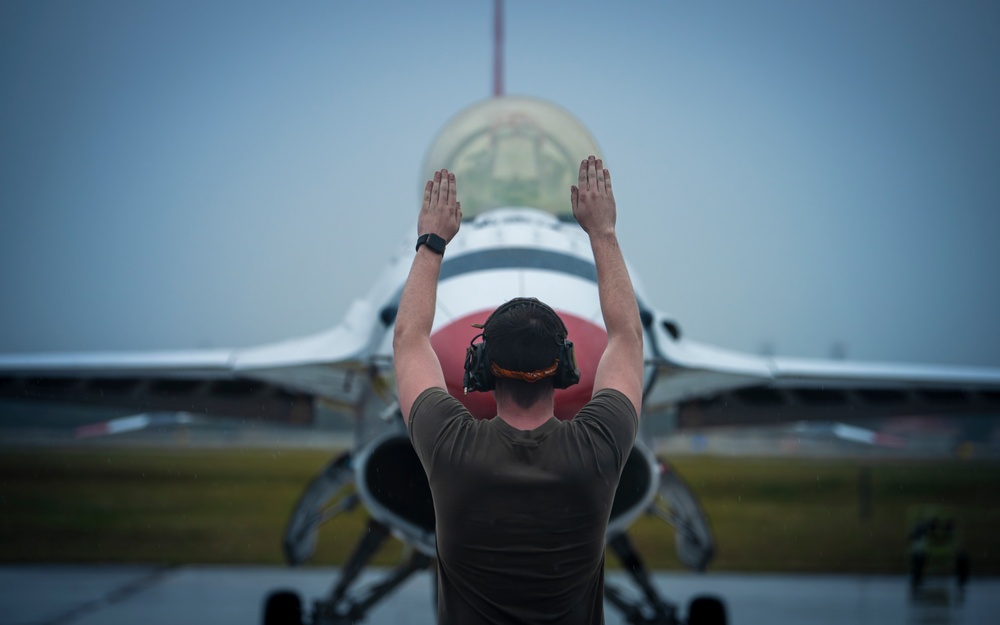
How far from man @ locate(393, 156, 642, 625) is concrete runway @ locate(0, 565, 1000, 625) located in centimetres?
721

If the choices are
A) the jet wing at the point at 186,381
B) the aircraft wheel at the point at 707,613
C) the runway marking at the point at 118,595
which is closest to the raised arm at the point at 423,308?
the jet wing at the point at 186,381

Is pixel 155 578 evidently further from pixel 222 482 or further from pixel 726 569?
pixel 222 482

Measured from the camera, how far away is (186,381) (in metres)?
6.91

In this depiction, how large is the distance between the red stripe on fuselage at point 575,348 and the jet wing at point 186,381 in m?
1.67

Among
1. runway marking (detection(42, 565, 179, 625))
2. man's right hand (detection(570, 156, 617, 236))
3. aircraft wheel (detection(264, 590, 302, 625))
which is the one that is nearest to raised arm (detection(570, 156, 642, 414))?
man's right hand (detection(570, 156, 617, 236))

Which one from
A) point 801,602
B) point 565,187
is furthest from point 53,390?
point 801,602

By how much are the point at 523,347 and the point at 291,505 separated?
20.0m

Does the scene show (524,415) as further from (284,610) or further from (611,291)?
(284,610)

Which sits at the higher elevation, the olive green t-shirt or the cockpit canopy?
the cockpit canopy

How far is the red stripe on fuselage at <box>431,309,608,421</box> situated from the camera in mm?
3119

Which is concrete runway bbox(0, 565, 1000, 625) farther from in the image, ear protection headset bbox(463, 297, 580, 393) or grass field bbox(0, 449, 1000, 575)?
ear protection headset bbox(463, 297, 580, 393)

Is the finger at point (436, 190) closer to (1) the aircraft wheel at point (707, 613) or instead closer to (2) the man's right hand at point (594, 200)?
(2) the man's right hand at point (594, 200)

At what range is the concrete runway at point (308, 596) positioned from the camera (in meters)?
8.76

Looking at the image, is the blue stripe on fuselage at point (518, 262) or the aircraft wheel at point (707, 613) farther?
the aircraft wheel at point (707, 613)
